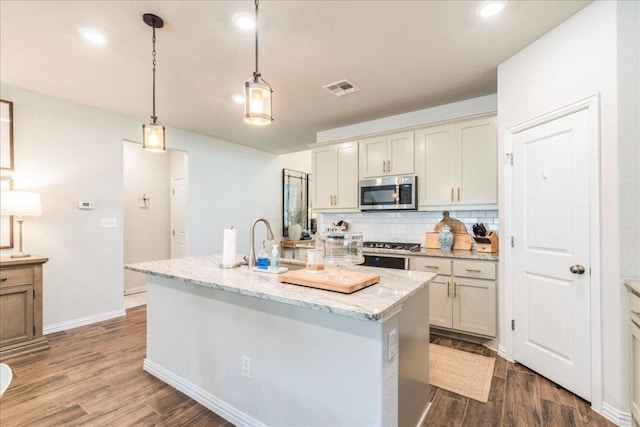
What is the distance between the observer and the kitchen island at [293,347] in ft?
4.51

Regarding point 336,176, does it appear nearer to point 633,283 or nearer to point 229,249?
point 229,249

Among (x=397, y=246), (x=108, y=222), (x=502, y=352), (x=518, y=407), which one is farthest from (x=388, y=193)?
(x=108, y=222)

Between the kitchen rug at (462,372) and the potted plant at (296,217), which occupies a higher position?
the potted plant at (296,217)

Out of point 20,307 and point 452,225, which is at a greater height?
point 452,225

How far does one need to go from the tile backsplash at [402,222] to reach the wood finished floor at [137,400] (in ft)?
4.97

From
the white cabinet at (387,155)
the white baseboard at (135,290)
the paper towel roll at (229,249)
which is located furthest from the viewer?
the white baseboard at (135,290)

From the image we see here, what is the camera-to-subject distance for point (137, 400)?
214 cm

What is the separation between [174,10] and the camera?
6.64 ft

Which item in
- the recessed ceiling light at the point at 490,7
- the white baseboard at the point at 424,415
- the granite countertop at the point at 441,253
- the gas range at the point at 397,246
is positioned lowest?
the white baseboard at the point at 424,415

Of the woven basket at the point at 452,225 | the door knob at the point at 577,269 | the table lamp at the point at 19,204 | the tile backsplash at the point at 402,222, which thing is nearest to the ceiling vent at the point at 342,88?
the tile backsplash at the point at 402,222

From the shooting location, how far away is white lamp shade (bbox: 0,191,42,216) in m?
2.88

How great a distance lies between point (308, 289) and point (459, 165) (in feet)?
8.78

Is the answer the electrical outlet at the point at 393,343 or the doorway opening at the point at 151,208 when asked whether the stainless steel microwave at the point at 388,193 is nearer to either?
the electrical outlet at the point at 393,343

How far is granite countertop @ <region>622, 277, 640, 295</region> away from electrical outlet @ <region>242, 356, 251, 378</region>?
2274mm
